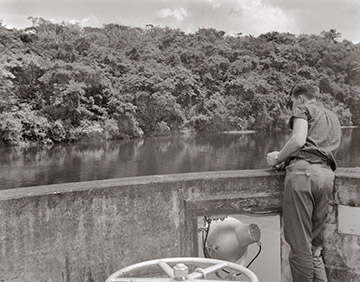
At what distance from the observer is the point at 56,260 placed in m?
2.93

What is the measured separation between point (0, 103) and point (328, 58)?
41.1 metres

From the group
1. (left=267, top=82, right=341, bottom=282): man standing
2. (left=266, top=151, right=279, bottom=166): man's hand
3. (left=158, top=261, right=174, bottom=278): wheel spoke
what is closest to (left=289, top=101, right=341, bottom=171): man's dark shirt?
(left=267, top=82, right=341, bottom=282): man standing

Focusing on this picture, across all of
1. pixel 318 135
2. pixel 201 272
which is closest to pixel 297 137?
pixel 318 135

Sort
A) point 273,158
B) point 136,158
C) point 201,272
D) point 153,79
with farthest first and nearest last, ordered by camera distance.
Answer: point 153,79 < point 136,158 < point 273,158 < point 201,272

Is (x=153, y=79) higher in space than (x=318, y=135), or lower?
Answer: higher

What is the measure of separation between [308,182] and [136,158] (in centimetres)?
3045

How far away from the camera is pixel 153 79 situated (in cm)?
4256

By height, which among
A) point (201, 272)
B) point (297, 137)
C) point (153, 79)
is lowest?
point (201, 272)

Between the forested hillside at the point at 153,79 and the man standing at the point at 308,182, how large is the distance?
3025cm

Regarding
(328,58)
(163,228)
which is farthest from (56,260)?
(328,58)

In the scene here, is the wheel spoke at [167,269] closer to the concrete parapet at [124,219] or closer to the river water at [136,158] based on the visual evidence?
the concrete parapet at [124,219]

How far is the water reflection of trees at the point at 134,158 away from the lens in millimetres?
27167

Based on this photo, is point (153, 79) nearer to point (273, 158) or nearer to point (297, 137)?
point (273, 158)

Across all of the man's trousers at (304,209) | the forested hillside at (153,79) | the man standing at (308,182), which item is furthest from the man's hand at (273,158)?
the forested hillside at (153,79)
